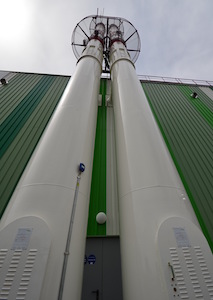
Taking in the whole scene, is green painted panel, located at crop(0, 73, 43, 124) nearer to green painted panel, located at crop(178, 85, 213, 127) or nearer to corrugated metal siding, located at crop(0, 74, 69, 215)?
corrugated metal siding, located at crop(0, 74, 69, 215)

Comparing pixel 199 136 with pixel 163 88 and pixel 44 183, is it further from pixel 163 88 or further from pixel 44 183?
pixel 44 183

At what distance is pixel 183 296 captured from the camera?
4.59 feet

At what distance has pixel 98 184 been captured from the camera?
376 centimetres

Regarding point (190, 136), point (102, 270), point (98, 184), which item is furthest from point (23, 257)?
point (190, 136)

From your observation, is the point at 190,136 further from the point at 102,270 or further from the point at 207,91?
the point at 207,91

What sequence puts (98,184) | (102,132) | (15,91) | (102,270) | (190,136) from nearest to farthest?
(102,270) < (98,184) < (102,132) < (190,136) < (15,91)

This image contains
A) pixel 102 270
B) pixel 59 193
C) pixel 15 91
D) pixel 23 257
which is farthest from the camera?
pixel 15 91

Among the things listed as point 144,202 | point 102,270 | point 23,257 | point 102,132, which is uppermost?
point 102,132

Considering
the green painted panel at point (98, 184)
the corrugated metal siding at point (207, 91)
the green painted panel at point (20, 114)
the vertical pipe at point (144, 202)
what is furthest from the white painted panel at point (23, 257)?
the corrugated metal siding at point (207, 91)

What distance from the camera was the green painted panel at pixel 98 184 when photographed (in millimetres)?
3068

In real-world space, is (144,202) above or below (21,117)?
below

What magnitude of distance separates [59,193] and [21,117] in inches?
172

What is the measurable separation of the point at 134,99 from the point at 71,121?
6.17 ft

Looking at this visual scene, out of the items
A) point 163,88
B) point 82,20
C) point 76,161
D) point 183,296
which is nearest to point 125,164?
point 76,161
